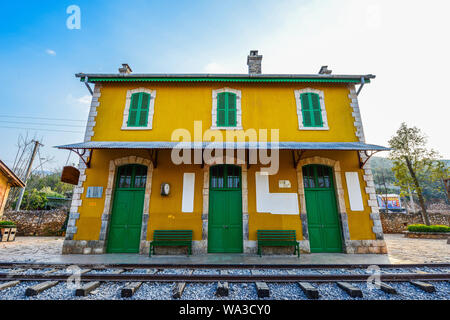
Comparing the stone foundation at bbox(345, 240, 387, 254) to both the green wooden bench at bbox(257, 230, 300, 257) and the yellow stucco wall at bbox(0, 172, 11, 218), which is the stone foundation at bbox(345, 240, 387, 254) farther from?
the yellow stucco wall at bbox(0, 172, 11, 218)

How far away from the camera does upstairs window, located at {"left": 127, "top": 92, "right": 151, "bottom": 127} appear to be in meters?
7.21

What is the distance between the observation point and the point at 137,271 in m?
4.18

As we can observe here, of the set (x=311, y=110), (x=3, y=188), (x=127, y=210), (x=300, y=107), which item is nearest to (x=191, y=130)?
(x=127, y=210)

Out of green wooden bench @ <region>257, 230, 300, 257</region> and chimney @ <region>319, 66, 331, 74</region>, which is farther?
chimney @ <region>319, 66, 331, 74</region>

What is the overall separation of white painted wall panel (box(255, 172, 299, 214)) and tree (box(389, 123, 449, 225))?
41.0ft

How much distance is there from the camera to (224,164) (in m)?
6.79

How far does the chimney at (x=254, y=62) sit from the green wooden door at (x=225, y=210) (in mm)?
4489

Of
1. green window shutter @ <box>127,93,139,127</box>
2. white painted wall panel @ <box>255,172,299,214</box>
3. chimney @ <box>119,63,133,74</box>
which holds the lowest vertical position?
white painted wall panel @ <box>255,172,299,214</box>

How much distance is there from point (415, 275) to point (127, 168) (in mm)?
8019

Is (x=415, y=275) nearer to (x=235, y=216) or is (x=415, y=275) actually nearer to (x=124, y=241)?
(x=235, y=216)

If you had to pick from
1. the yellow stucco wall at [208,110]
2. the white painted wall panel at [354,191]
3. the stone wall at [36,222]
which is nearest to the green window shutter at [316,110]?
the yellow stucco wall at [208,110]

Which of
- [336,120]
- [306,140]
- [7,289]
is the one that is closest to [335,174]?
[306,140]

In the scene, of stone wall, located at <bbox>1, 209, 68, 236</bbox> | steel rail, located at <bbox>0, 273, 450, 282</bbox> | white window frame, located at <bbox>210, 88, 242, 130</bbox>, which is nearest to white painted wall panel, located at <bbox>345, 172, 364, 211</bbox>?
steel rail, located at <bbox>0, 273, 450, 282</bbox>

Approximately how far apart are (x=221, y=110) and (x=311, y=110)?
135 inches
